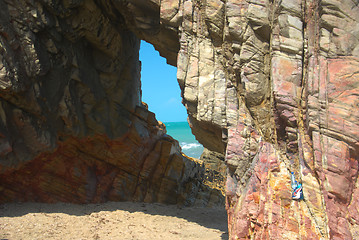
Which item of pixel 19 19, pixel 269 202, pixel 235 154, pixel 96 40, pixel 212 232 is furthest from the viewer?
pixel 96 40

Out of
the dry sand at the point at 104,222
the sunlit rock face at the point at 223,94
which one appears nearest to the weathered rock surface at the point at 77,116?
the sunlit rock face at the point at 223,94

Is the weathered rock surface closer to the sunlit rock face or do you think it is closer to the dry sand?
the sunlit rock face

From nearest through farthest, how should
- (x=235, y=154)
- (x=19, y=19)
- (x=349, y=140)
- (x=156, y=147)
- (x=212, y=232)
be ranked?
(x=349, y=140) < (x=235, y=154) < (x=19, y=19) < (x=212, y=232) < (x=156, y=147)

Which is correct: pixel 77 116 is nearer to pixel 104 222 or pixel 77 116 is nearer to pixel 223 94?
pixel 104 222

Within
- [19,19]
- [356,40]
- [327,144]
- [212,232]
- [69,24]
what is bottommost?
[212,232]

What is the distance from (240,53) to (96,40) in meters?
6.86

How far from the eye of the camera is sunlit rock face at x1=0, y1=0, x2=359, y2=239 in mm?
7254

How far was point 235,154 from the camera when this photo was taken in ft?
28.9

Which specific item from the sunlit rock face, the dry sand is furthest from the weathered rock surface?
the dry sand

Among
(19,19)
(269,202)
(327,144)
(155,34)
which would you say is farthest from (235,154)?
(19,19)

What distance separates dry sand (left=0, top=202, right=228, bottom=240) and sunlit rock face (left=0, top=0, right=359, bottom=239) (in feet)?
4.19

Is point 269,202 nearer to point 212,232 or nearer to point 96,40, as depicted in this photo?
point 212,232

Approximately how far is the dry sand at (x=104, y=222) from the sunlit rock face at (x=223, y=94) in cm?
128

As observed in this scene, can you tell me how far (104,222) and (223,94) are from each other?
21.7 ft
